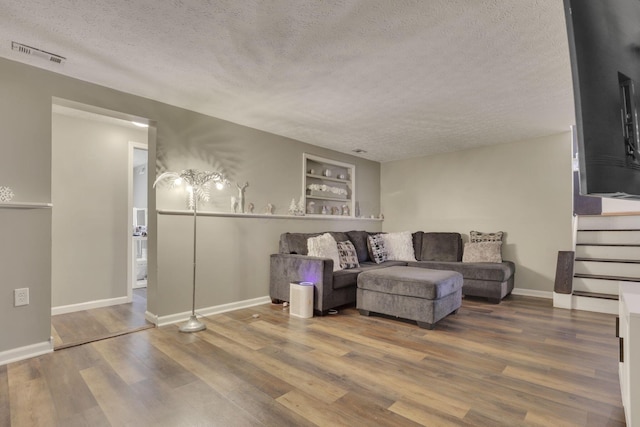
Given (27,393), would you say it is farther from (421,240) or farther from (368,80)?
(421,240)

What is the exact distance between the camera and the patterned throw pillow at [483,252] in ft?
14.6

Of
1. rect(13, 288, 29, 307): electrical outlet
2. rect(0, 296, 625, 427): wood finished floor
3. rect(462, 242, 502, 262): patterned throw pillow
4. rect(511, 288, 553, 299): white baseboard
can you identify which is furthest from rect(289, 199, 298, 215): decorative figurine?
rect(511, 288, 553, 299): white baseboard

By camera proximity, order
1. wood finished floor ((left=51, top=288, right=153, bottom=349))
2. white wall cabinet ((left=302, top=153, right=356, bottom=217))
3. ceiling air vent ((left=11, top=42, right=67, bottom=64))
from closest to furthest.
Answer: ceiling air vent ((left=11, top=42, right=67, bottom=64)), wood finished floor ((left=51, top=288, right=153, bottom=349)), white wall cabinet ((left=302, top=153, right=356, bottom=217))

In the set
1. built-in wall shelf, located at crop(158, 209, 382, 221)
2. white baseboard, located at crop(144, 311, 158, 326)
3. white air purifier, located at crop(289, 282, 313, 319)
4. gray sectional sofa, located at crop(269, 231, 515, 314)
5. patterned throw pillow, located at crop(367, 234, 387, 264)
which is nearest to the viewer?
white baseboard, located at crop(144, 311, 158, 326)

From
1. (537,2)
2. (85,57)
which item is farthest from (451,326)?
(85,57)

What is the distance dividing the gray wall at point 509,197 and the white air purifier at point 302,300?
295 cm

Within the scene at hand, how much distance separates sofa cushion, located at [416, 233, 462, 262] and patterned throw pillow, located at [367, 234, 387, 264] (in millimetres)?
655

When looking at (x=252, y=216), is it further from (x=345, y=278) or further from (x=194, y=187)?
(x=345, y=278)

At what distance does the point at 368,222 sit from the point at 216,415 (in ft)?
14.8

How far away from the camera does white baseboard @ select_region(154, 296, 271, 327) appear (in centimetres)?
316

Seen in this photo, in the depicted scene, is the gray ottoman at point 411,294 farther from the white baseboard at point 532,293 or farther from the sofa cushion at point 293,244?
the white baseboard at point 532,293

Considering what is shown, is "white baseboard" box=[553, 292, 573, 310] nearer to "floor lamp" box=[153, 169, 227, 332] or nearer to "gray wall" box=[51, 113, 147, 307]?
"floor lamp" box=[153, 169, 227, 332]

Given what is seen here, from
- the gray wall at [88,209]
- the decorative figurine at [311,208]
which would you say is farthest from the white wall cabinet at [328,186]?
the gray wall at [88,209]

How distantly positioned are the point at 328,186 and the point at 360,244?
1.11m
